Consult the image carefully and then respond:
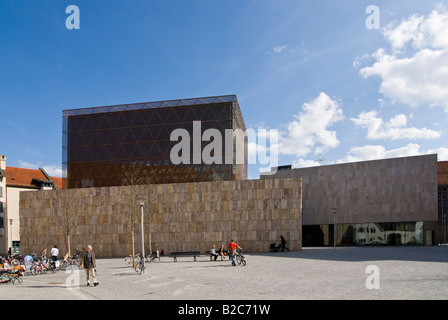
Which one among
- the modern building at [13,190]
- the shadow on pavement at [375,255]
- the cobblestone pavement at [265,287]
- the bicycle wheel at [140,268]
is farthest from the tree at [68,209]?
the cobblestone pavement at [265,287]

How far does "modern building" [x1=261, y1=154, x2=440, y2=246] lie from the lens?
47.6m

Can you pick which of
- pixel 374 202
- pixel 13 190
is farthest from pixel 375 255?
pixel 13 190

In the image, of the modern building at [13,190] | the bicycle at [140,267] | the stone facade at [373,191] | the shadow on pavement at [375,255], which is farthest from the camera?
the modern building at [13,190]

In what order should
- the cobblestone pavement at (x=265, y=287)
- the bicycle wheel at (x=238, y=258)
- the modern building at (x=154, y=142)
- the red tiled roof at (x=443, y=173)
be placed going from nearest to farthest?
the cobblestone pavement at (x=265, y=287), the bicycle wheel at (x=238, y=258), the modern building at (x=154, y=142), the red tiled roof at (x=443, y=173)

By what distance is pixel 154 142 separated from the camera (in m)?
48.5

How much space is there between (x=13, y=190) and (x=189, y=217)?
4156 centimetres

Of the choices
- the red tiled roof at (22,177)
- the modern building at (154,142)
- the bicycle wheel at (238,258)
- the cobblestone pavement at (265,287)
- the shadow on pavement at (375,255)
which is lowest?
the shadow on pavement at (375,255)

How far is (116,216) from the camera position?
4084 cm

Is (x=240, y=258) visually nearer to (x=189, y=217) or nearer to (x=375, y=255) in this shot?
(x=375, y=255)

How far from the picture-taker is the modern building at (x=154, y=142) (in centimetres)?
4678

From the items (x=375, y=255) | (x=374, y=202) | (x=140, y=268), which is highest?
(x=374, y=202)

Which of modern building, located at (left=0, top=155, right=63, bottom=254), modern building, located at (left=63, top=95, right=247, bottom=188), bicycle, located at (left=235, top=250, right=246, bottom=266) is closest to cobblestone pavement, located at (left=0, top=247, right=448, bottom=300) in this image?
bicycle, located at (left=235, top=250, right=246, bottom=266)

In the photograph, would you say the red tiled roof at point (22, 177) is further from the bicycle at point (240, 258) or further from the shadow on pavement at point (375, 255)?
the bicycle at point (240, 258)

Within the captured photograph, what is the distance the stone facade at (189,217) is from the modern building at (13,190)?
2135cm
